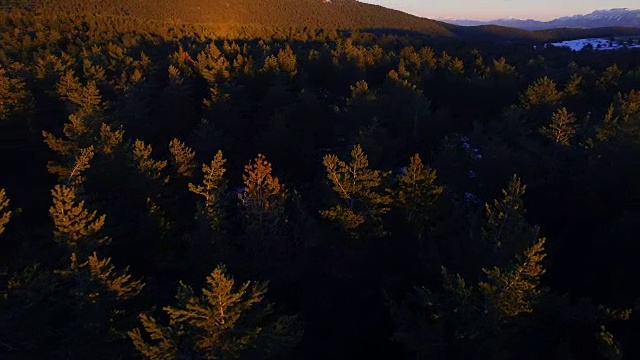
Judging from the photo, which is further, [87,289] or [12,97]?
[12,97]

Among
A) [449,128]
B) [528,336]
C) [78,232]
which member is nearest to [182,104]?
[78,232]

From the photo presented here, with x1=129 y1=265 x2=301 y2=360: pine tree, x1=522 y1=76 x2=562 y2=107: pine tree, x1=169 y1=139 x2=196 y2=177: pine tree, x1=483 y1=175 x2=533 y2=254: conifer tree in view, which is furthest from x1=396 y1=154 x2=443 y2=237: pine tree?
x1=522 y1=76 x2=562 y2=107: pine tree

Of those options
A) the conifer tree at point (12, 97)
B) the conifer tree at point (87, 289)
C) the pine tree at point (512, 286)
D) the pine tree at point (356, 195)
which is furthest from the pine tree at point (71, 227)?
the conifer tree at point (12, 97)

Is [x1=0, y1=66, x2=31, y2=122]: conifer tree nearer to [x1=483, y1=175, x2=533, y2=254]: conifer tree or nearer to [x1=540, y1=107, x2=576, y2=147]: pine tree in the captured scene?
[x1=483, y1=175, x2=533, y2=254]: conifer tree

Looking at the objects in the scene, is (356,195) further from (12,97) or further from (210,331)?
(12,97)

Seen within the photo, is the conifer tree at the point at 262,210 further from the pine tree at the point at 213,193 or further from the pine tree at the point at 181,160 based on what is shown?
the pine tree at the point at 181,160

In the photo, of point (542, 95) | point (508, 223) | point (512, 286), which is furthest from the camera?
point (542, 95)

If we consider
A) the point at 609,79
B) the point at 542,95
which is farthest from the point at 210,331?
the point at 609,79

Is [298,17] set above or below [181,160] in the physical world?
below
